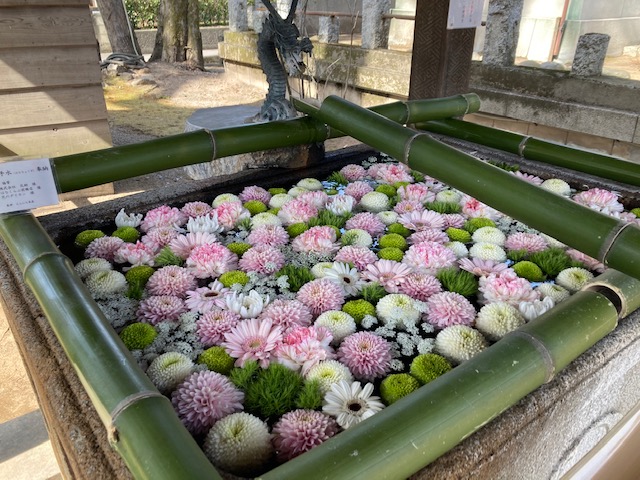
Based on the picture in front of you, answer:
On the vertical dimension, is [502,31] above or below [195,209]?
above

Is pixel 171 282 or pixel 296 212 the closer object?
pixel 171 282

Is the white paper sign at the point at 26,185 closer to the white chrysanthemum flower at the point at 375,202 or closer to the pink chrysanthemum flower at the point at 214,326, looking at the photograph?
the pink chrysanthemum flower at the point at 214,326

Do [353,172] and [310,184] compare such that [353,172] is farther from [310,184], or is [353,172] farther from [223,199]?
[223,199]

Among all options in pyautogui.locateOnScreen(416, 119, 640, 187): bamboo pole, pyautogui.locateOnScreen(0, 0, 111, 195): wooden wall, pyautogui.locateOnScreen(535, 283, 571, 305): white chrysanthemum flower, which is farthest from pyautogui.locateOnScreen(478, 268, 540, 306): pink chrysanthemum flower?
pyautogui.locateOnScreen(0, 0, 111, 195): wooden wall

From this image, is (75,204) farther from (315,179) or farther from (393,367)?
(393,367)

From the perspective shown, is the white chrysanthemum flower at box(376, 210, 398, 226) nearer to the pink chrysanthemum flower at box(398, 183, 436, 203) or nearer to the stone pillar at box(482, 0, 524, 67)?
the pink chrysanthemum flower at box(398, 183, 436, 203)

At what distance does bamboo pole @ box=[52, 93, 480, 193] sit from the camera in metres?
1.81

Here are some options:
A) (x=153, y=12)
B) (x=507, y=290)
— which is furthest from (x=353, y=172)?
(x=153, y=12)

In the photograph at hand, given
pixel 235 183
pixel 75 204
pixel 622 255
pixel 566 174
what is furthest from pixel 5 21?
pixel 622 255

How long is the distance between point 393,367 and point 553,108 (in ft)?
15.8

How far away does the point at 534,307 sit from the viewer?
1417mm

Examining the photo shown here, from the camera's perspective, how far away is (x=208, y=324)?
1354 millimetres

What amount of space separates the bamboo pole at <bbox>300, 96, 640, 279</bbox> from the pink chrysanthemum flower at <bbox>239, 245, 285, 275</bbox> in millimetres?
579

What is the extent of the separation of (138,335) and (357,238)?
0.81 meters
